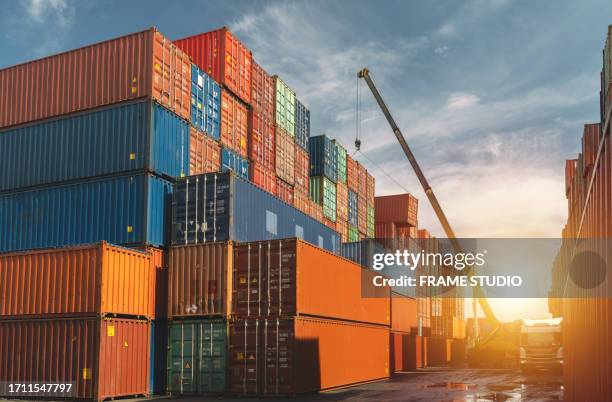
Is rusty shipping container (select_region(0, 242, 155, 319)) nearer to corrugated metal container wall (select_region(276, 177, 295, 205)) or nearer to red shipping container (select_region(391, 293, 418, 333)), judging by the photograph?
corrugated metal container wall (select_region(276, 177, 295, 205))

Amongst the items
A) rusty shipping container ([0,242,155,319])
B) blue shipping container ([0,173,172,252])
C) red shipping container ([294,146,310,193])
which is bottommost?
rusty shipping container ([0,242,155,319])

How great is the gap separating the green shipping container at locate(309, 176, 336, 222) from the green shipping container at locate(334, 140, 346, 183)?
2.77 metres

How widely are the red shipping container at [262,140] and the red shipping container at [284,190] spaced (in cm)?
133

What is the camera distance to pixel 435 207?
55062 millimetres

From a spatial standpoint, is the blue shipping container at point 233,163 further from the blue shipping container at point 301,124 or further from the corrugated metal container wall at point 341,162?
the corrugated metal container wall at point 341,162

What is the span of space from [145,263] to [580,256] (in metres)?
16.9

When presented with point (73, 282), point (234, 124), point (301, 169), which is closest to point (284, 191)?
point (301, 169)

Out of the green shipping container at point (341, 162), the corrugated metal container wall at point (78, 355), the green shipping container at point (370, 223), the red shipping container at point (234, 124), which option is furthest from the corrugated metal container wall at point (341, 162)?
the corrugated metal container wall at point (78, 355)

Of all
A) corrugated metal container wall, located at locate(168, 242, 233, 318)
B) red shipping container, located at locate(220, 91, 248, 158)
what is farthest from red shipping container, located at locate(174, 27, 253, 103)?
corrugated metal container wall, located at locate(168, 242, 233, 318)

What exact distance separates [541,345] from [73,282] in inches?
971

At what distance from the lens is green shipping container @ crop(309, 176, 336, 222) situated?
1802 inches

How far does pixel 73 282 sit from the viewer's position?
2211cm

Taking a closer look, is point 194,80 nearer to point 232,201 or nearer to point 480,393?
point 232,201

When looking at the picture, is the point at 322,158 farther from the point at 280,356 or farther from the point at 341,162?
the point at 280,356
